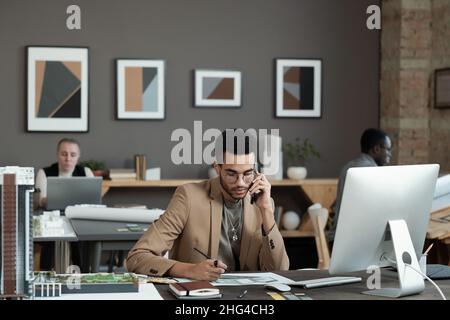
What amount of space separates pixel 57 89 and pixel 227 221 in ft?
13.9

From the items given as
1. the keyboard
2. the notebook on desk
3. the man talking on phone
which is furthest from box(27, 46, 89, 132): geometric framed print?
the notebook on desk

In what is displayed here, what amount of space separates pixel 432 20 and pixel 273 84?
1.67m

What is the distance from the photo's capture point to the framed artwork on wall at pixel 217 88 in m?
7.84

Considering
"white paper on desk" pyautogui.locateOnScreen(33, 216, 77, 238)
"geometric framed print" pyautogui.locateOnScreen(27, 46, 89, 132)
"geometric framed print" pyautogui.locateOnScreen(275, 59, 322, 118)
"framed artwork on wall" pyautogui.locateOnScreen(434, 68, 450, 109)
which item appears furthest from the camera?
"geometric framed print" pyautogui.locateOnScreen(275, 59, 322, 118)

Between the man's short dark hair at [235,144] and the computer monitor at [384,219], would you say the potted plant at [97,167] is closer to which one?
the man's short dark hair at [235,144]

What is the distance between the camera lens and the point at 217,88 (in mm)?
7875

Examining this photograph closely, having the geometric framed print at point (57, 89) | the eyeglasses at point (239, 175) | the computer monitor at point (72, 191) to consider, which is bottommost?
the computer monitor at point (72, 191)

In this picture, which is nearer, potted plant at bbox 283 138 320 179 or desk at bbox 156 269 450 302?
desk at bbox 156 269 450 302

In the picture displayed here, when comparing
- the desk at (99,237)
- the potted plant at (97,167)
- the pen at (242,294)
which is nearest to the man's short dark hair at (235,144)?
the pen at (242,294)

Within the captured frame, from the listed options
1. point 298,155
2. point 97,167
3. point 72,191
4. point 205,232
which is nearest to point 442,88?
point 298,155

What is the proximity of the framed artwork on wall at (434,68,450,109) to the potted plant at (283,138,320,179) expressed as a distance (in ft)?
4.27

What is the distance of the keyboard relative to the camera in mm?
3119

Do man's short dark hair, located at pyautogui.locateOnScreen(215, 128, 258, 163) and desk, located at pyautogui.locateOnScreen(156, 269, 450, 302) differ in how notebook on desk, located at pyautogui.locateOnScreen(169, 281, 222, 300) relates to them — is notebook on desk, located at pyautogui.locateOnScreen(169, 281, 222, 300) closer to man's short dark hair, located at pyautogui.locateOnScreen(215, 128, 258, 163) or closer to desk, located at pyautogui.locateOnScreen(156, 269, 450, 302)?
desk, located at pyautogui.locateOnScreen(156, 269, 450, 302)

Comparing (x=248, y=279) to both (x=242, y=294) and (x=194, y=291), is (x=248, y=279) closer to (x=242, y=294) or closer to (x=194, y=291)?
(x=242, y=294)
